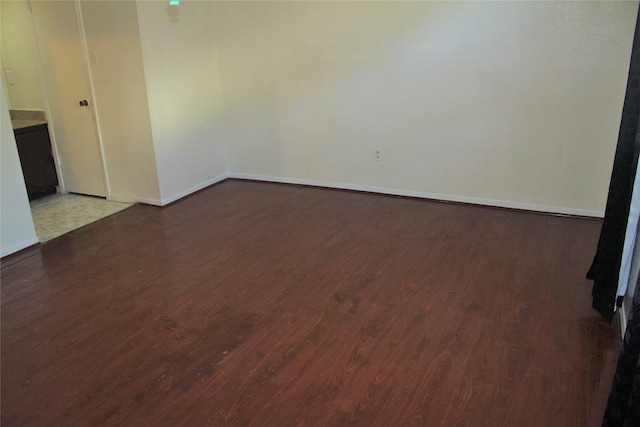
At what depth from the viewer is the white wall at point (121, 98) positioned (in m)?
4.13

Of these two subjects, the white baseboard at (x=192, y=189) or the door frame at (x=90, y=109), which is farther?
the white baseboard at (x=192, y=189)

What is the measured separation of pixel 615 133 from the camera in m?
3.76

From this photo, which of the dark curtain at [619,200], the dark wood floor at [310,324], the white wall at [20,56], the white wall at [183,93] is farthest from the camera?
the white wall at [20,56]

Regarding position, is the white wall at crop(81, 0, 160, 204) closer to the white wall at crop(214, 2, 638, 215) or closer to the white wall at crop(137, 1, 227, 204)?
the white wall at crop(137, 1, 227, 204)

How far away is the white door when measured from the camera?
14.2 feet

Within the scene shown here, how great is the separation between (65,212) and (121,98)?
116 centimetres

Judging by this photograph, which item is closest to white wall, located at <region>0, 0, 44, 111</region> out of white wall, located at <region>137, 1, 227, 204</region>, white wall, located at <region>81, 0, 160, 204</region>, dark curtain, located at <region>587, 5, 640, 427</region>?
white wall, located at <region>81, 0, 160, 204</region>

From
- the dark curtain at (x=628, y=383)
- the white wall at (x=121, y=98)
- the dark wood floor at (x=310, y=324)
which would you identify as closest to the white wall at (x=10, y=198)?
the dark wood floor at (x=310, y=324)

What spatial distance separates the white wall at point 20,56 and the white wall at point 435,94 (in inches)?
68.5

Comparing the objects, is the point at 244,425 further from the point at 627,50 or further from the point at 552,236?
the point at 627,50

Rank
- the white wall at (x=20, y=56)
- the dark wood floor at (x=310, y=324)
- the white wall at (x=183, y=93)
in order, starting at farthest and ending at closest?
1. the white wall at (x=20, y=56)
2. the white wall at (x=183, y=93)
3. the dark wood floor at (x=310, y=324)

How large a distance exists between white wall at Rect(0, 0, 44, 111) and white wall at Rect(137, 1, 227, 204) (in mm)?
1233

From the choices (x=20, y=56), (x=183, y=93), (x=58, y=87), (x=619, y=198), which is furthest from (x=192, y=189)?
(x=619, y=198)

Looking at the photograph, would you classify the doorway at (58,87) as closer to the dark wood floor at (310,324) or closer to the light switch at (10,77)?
the light switch at (10,77)
